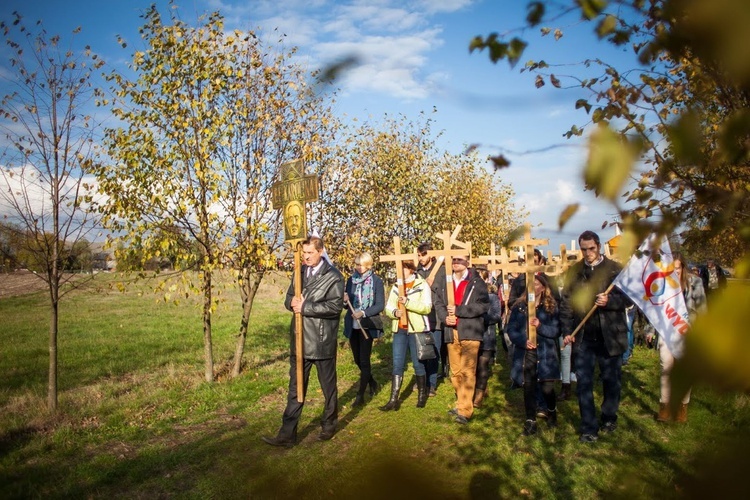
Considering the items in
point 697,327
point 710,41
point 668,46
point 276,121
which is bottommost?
point 697,327

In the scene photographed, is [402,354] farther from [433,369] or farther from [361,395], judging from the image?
[433,369]

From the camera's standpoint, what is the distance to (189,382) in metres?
9.90

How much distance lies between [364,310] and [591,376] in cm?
364

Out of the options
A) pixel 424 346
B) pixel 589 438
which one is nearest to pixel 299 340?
pixel 424 346

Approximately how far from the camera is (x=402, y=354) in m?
8.38

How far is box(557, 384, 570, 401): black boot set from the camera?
345 inches

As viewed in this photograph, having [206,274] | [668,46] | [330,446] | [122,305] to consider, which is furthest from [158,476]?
[122,305]

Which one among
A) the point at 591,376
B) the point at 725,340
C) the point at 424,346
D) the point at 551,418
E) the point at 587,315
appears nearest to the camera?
the point at 725,340

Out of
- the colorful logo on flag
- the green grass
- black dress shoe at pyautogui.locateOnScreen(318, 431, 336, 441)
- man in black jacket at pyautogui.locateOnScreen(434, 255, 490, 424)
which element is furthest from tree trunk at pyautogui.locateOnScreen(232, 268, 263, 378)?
the colorful logo on flag

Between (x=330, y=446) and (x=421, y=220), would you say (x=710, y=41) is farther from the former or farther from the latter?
(x=421, y=220)

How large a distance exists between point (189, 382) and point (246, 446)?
382cm

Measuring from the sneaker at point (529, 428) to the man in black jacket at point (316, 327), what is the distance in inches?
97.2

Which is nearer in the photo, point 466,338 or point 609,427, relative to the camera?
point 609,427

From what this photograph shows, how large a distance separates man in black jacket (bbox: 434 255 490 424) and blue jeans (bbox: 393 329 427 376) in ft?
2.41
